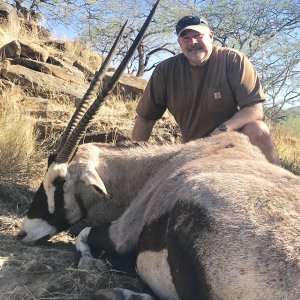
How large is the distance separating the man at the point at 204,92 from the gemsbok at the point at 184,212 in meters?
1.06

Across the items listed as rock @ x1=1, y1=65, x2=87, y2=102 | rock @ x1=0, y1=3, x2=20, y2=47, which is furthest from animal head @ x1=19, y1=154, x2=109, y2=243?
rock @ x1=0, y1=3, x2=20, y2=47

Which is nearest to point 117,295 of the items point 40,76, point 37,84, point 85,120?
point 85,120

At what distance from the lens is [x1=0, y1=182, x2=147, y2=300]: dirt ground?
2873 millimetres

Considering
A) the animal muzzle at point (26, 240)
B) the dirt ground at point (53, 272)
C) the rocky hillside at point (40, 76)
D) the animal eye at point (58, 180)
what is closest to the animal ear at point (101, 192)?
the animal eye at point (58, 180)

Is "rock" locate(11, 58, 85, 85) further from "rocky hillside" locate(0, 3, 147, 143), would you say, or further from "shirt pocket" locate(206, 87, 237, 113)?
"shirt pocket" locate(206, 87, 237, 113)

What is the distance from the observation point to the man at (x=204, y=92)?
179 inches

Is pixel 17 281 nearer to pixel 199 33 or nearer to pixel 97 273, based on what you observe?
pixel 97 273

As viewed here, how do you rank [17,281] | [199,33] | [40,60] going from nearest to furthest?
1. [17,281]
2. [199,33]
3. [40,60]

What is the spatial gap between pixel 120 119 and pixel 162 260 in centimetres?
401

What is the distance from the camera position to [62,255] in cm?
351

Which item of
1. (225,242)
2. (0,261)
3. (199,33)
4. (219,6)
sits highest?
(219,6)

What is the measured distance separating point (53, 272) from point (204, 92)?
94.0 inches

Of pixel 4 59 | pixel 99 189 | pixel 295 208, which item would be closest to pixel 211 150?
pixel 99 189

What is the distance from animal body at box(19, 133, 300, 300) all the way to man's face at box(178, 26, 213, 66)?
4.49 ft
